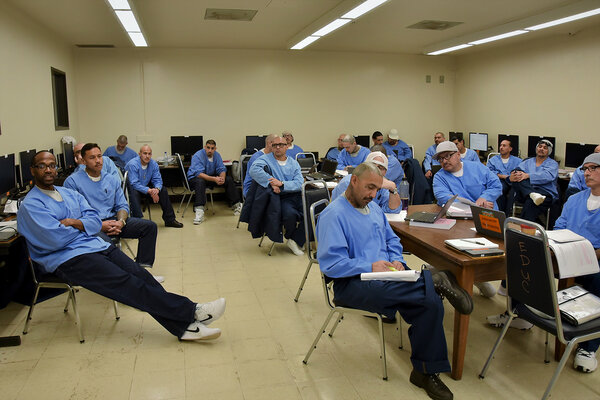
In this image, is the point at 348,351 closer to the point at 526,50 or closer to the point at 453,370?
the point at 453,370

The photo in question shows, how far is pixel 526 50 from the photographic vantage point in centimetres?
789

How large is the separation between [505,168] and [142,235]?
198 inches

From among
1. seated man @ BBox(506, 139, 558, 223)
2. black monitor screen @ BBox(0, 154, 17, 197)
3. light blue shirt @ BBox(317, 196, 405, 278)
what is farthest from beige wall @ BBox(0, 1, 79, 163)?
seated man @ BBox(506, 139, 558, 223)

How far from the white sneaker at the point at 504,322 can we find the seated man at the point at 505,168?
3.37 m

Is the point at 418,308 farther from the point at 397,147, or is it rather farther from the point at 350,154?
the point at 397,147


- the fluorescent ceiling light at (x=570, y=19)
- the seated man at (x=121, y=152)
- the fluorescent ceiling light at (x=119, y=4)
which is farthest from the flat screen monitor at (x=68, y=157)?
the fluorescent ceiling light at (x=570, y=19)

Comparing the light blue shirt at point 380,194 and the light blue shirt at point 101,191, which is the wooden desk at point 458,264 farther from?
the light blue shirt at point 101,191

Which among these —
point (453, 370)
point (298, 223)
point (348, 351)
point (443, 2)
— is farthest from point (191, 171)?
point (453, 370)

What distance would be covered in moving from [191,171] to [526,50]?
589 centimetres

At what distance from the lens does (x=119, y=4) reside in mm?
4734

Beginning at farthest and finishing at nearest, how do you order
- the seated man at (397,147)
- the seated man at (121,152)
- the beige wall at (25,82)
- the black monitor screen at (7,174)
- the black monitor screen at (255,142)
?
the seated man at (397,147)
the black monitor screen at (255,142)
the seated man at (121,152)
the beige wall at (25,82)
the black monitor screen at (7,174)

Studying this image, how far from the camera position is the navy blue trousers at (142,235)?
4035 millimetres

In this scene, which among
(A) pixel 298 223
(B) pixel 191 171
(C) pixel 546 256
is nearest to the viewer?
(C) pixel 546 256

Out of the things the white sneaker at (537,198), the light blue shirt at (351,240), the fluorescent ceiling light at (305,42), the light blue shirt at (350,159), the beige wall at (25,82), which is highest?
the fluorescent ceiling light at (305,42)
